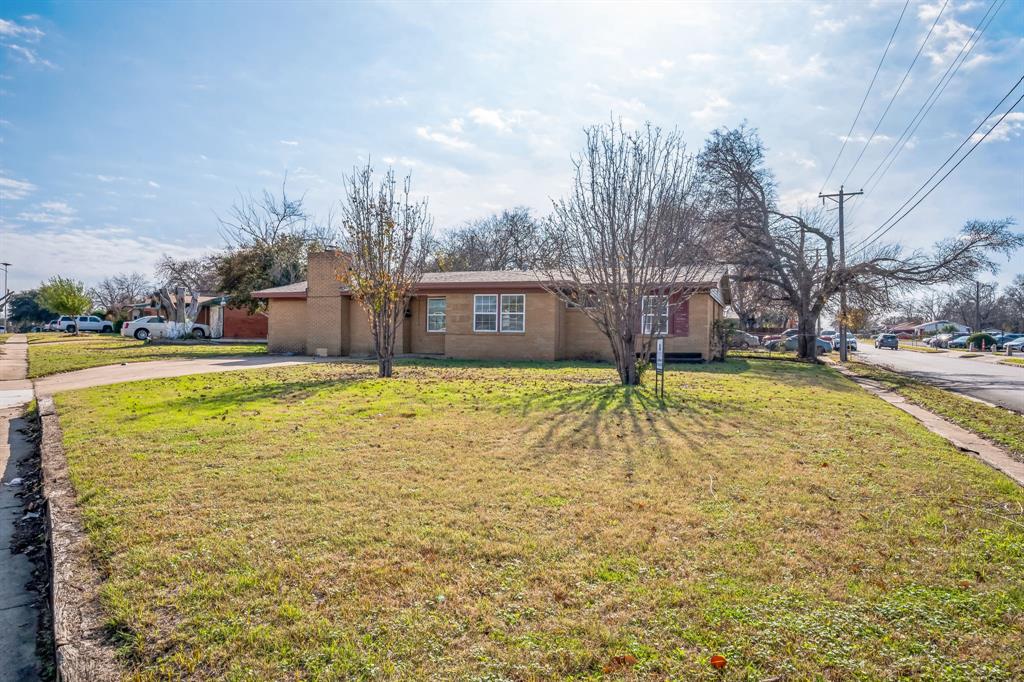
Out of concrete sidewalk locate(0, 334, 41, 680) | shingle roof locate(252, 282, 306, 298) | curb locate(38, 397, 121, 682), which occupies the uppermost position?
shingle roof locate(252, 282, 306, 298)

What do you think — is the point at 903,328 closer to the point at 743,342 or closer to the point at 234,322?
the point at 743,342

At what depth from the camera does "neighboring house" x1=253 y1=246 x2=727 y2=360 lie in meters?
19.0

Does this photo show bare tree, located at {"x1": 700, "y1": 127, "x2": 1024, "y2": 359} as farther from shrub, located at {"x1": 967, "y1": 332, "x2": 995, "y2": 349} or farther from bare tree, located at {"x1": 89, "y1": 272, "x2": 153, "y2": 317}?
bare tree, located at {"x1": 89, "y1": 272, "x2": 153, "y2": 317}

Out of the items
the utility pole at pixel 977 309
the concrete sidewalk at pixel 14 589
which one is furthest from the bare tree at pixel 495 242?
the utility pole at pixel 977 309

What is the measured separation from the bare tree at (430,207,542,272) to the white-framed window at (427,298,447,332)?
27.9 m

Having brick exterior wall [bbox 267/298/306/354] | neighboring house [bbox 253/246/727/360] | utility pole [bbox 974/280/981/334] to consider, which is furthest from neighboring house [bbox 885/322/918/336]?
brick exterior wall [bbox 267/298/306/354]

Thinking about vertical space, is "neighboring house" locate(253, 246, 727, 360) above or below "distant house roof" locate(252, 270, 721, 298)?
below

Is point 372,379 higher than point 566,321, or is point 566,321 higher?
point 566,321

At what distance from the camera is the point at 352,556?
343 cm

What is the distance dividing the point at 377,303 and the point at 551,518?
10036 millimetres

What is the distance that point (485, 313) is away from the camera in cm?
1956

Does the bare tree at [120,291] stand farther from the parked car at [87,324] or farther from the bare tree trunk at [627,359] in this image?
the bare tree trunk at [627,359]

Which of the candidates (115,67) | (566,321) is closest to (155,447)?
(115,67)

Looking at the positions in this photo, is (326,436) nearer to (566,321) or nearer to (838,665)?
(838,665)
